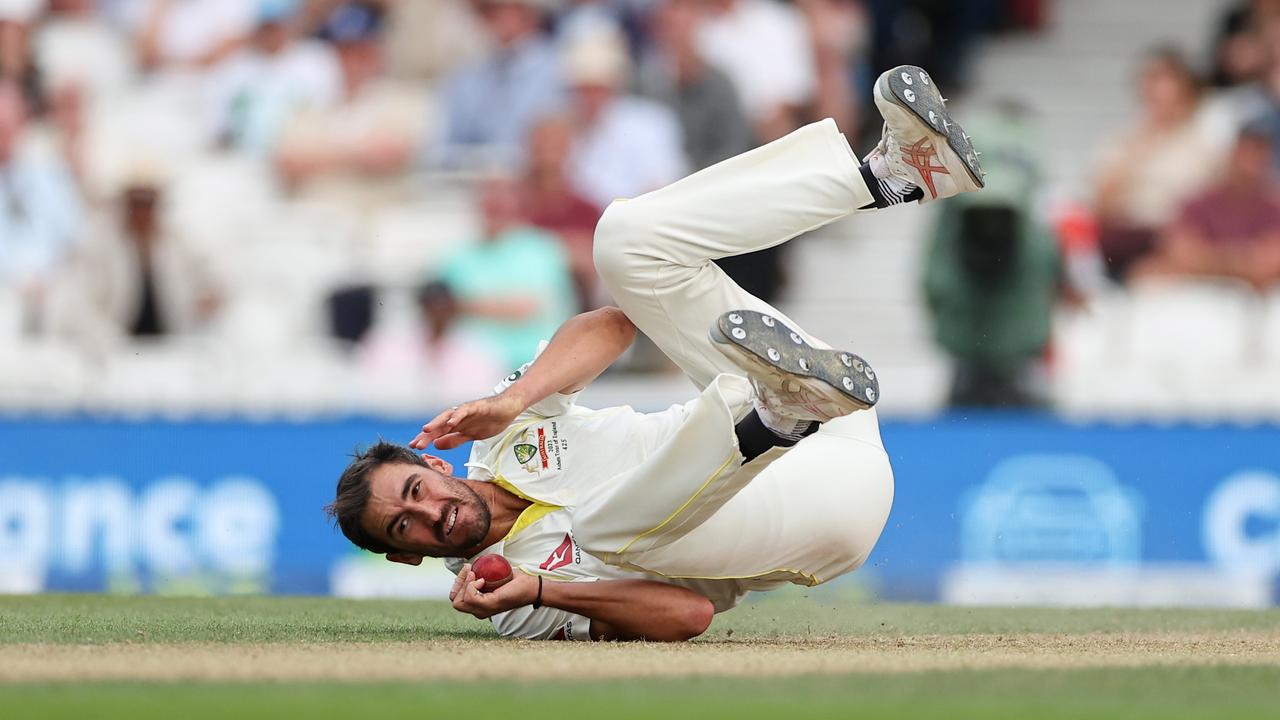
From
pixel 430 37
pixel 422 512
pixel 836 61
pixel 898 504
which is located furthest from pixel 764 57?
pixel 422 512

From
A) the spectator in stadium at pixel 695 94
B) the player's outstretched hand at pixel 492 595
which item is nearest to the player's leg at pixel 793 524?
the player's outstretched hand at pixel 492 595

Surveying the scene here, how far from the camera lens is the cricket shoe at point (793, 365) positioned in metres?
5.03

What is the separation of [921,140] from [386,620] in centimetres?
277

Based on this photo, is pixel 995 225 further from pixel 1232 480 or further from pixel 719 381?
Answer: pixel 719 381

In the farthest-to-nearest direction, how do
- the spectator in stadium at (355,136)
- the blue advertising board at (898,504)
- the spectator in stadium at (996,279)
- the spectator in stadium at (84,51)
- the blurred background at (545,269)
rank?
1. the spectator in stadium at (84,51)
2. the spectator in stadium at (355,136)
3. the spectator in stadium at (996,279)
4. the blurred background at (545,269)
5. the blue advertising board at (898,504)

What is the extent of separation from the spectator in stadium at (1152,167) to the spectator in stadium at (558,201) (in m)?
3.16

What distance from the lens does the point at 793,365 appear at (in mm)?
5031

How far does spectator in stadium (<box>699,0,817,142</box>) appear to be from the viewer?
12.2 meters

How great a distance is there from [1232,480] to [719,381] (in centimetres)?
528

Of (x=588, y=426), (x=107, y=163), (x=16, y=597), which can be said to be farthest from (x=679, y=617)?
(x=107, y=163)

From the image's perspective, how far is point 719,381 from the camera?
18.0ft

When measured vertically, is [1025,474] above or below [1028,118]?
below

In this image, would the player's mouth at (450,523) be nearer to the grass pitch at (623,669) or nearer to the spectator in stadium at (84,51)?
the grass pitch at (623,669)

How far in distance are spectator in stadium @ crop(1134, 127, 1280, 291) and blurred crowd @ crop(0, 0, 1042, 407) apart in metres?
2.30
